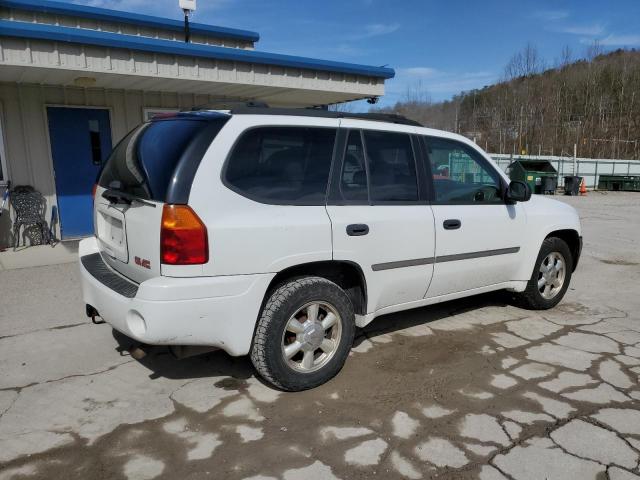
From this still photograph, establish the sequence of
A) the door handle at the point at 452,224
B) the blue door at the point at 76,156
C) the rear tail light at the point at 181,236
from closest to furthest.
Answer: the rear tail light at the point at 181,236 → the door handle at the point at 452,224 → the blue door at the point at 76,156

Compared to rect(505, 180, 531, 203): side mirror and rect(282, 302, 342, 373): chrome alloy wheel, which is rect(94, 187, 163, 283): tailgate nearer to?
rect(282, 302, 342, 373): chrome alloy wheel

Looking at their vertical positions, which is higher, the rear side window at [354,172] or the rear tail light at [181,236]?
the rear side window at [354,172]

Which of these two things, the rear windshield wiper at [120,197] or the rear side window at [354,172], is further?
the rear side window at [354,172]

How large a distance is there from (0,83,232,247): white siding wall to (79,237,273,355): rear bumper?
603cm

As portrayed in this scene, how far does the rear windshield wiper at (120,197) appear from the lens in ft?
10.0

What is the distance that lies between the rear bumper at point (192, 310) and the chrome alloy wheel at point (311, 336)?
33 cm

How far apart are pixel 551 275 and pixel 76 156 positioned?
758cm

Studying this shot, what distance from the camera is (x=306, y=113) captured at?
3445 millimetres

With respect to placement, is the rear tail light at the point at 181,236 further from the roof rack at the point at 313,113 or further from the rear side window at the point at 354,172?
the rear side window at the point at 354,172

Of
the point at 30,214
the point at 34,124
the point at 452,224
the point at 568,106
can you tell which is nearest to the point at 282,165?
the point at 452,224

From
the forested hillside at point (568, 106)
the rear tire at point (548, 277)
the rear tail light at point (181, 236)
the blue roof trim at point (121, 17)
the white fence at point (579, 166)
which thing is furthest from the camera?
the forested hillside at point (568, 106)

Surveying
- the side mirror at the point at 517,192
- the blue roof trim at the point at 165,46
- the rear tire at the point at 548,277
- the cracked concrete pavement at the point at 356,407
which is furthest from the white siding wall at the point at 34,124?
the rear tire at the point at 548,277

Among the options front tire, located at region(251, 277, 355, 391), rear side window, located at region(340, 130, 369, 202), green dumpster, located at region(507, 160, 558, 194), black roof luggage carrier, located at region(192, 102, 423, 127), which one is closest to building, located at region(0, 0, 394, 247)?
black roof luggage carrier, located at region(192, 102, 423, 127)

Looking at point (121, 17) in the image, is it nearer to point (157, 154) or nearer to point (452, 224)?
point (157, 154)
